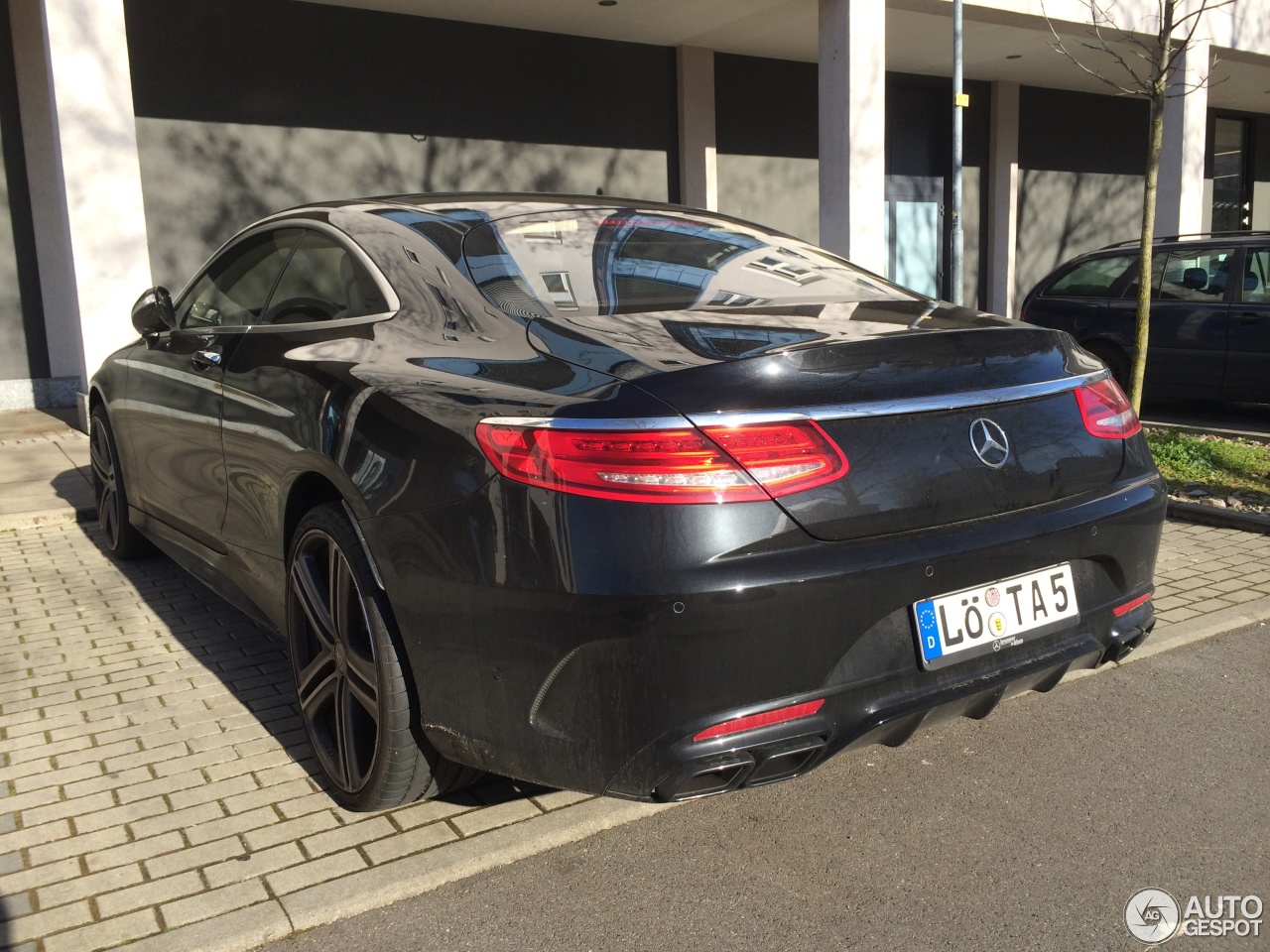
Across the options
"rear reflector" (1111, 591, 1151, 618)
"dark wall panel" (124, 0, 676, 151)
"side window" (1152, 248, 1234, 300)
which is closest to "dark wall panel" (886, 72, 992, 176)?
"dark wall panel" (124, 0, 676, 151)

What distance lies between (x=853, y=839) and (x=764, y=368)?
49.6 inches

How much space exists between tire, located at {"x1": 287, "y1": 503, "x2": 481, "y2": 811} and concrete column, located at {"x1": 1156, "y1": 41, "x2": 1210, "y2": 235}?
14235mm

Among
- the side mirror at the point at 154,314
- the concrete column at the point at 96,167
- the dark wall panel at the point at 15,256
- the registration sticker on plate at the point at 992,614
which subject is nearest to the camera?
the registration sticker on plate at the point at 992,614

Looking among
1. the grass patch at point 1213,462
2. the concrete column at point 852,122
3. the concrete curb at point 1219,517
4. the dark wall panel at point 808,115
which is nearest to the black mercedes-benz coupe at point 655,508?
the concrete curb at point 1219,517

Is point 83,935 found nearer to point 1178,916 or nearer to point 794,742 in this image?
point 794,742

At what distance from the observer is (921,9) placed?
12023 mm

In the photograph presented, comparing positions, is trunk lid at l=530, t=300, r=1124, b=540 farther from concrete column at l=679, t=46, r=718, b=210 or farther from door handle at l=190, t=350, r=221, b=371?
concrete column at l=679, t=46, r=718, b=210

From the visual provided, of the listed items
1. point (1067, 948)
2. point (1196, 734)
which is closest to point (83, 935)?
point (1067, 948)

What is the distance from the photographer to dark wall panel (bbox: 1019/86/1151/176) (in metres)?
18.2

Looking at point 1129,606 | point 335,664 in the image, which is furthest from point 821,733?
point 335,664

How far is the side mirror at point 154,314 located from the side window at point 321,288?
0.91 meters

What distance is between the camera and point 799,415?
225 centimetres

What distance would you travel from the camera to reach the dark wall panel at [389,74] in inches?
412

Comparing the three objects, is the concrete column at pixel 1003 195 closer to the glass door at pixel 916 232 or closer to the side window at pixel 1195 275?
the glass door at pixel 916 232
